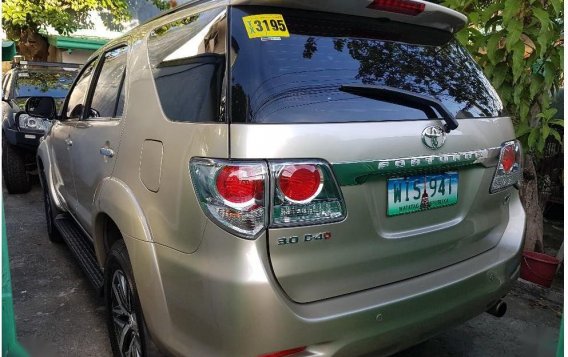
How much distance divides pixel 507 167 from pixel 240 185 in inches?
54.0

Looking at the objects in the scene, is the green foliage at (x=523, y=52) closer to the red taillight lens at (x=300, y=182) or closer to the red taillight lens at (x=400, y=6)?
the red taillight lens at (x=400, y=6)

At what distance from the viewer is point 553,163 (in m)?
5.02

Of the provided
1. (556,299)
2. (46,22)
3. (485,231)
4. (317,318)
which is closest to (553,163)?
(556,299)

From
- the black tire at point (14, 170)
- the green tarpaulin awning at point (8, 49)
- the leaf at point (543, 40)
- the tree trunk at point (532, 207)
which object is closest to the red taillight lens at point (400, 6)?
the leaf at point (543, 40)

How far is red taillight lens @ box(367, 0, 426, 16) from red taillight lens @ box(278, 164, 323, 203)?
0.80m

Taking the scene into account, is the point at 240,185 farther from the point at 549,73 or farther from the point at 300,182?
the point at 549,73

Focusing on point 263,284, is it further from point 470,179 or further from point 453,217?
point 470,179

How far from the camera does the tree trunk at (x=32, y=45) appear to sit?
11.2 meters

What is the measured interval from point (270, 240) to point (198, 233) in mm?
273

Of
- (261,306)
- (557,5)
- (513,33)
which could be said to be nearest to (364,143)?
(261,306)

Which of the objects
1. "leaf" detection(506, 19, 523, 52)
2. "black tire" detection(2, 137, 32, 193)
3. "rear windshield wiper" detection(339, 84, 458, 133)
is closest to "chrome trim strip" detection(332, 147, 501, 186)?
"rear windshield wiper" detection(339, 84, 458, 133)

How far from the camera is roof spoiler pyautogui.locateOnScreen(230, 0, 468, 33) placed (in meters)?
1.79

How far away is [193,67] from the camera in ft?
6.22

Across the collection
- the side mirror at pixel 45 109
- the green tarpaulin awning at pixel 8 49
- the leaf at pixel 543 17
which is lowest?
the side mirror at pixel 45 109
